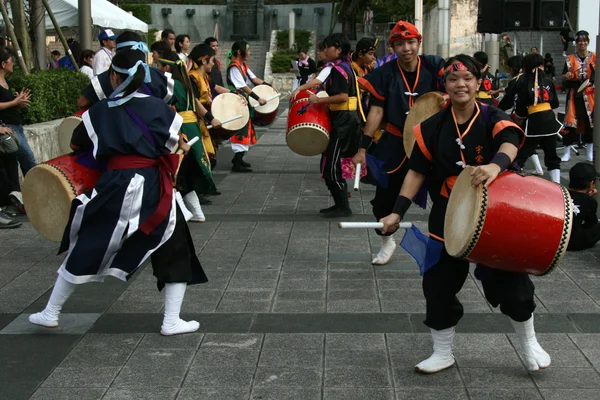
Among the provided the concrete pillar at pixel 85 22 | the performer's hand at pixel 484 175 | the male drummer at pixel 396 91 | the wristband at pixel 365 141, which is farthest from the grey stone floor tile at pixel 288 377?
the concrete pillar at pixel 85 22

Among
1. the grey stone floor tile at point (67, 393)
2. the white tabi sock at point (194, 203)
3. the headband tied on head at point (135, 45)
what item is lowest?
the grey stone floor tile at point (67, 393)

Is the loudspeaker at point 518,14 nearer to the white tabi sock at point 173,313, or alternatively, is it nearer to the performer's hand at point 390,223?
the white tabi sock at point 173,313

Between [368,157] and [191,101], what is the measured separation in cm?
261

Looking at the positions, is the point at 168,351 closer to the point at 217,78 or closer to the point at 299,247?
the point at 299,247

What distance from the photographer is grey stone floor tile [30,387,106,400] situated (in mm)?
4223

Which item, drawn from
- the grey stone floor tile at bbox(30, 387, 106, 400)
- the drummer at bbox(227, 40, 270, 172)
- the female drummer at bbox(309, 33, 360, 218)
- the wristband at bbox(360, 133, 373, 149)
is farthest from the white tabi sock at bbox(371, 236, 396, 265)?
the drummer at bbox(227, 40, 270, 172)

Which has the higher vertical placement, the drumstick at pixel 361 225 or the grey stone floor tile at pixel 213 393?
the drumstick at pixel 361 225

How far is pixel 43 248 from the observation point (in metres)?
7.47

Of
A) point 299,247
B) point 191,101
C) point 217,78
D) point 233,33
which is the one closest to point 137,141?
point 299,247

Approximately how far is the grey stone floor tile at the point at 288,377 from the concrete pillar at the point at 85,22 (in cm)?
989

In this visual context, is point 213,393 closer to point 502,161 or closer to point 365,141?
point 502,161

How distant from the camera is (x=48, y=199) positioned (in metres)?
5.58

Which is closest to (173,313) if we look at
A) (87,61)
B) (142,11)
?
(87,61)

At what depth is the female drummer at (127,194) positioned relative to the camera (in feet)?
16.0
